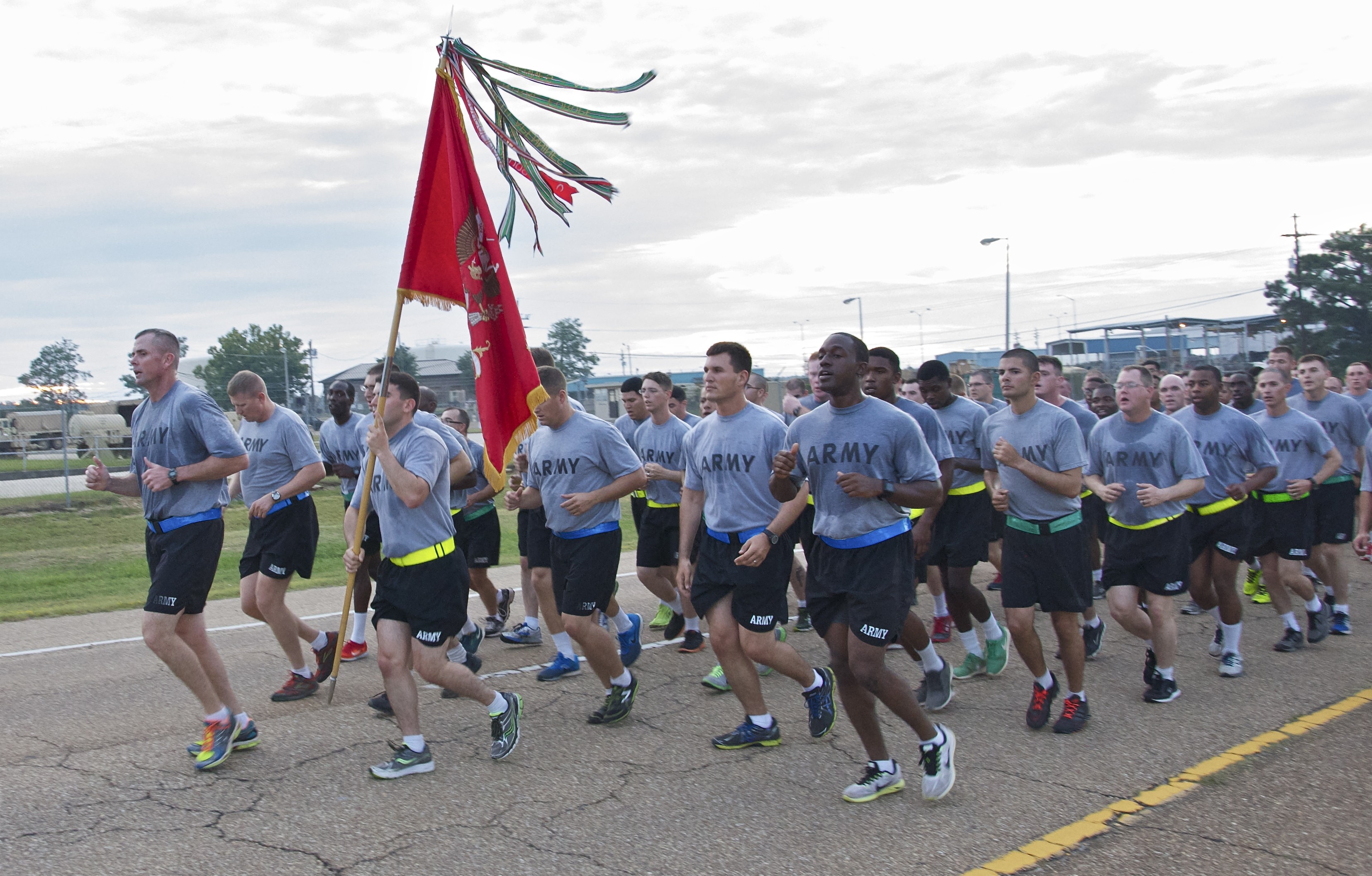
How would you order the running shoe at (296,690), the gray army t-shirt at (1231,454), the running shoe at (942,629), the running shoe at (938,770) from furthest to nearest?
the running shoe at (942,629)
the gray army t-shirt at (1231,454)
the running shoe at (296,690)
the running shoe at (938,770)

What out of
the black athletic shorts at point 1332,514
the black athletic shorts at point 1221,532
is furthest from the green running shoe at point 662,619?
the black athletic shorts at point 1332,514

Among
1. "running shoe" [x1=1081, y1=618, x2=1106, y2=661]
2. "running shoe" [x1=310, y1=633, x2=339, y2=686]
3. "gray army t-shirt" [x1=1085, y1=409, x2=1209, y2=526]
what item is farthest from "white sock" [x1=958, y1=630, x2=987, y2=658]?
"running shoe" [x1=310, y1=633, x2=339, y2=686]

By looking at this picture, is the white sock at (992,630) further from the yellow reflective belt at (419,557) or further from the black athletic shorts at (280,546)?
the black athletic shorts at (280,546)

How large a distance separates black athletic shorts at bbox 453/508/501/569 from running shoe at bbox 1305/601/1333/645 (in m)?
6.18

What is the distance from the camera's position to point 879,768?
→ 4.79 metres

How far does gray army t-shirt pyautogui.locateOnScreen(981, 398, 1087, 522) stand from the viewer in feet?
19.1

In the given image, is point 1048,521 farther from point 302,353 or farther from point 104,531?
point 302,353

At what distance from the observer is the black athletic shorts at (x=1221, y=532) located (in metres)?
7.17

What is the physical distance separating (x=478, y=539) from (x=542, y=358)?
2094 millimetres

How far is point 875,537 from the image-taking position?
484 cm

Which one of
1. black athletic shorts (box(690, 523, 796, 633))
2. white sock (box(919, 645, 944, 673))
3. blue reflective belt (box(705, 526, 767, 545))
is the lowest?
white sock (box(919, 645, 944, 673))

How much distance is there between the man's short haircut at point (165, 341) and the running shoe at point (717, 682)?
374 cm

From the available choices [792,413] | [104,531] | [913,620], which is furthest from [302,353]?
[913,620]

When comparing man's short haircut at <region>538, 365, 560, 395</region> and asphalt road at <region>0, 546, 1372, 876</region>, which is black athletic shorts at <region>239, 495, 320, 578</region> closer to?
asphalt road at <region>0, 546, 1372, 876</region>
